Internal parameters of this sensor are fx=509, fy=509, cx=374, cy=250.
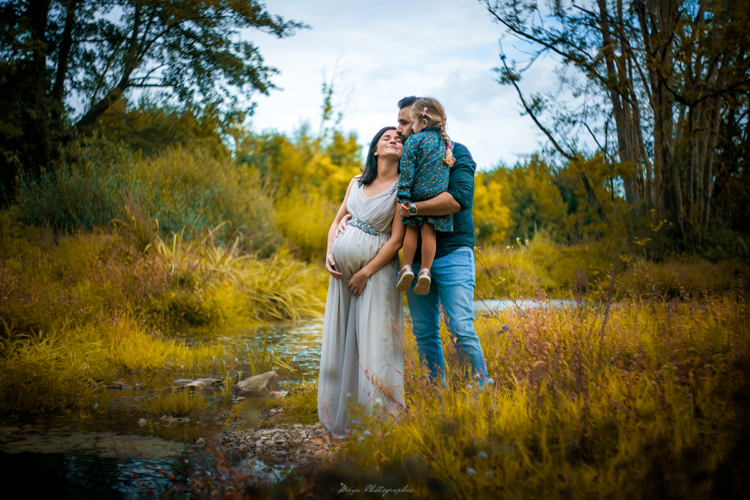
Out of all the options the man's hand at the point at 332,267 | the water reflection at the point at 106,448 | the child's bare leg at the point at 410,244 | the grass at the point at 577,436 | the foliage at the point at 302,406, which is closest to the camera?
the grass at the point at 577,436

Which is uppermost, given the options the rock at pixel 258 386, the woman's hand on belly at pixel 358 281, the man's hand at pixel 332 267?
the man's hand at pixel 332 267

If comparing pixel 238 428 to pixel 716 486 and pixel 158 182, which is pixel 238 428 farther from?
pixel 158 182

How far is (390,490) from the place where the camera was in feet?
7.08

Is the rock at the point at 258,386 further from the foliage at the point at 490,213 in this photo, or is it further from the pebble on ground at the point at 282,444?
the foliage at the point at 490,213

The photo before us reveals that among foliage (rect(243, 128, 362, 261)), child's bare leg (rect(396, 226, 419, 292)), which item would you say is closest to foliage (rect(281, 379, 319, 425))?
child's bare leg (rect(396, 226, 419, 292))

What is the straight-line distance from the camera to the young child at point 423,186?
3131 mm

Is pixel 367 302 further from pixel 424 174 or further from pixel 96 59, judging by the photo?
pixel 96 59

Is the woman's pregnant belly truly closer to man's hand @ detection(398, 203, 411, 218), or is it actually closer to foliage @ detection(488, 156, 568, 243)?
man's hand @ detection(398, 203, 411, 218)

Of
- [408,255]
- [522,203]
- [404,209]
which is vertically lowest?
[408,255]

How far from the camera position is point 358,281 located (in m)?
3.33

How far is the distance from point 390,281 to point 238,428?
62.7 inches

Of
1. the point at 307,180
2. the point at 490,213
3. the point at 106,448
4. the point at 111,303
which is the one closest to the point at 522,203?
the point at 490,213

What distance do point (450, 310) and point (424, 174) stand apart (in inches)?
33.7

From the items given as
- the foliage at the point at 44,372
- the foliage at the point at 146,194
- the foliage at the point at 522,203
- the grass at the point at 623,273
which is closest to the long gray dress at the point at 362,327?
the grass at the point at 623,273
